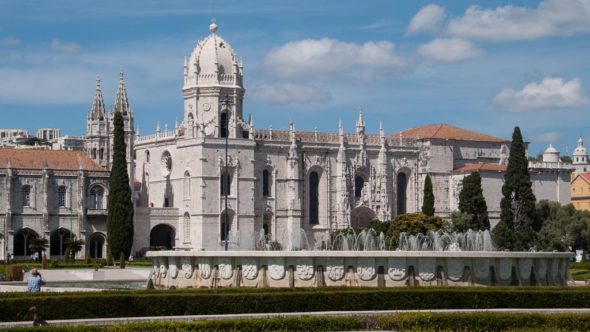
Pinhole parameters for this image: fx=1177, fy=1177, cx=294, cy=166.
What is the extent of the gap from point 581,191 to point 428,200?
4657 centimetres

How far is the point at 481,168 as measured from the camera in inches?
3853

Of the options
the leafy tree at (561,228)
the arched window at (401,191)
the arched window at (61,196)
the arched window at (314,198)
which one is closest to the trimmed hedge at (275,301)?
the leafy tree at (561,228)

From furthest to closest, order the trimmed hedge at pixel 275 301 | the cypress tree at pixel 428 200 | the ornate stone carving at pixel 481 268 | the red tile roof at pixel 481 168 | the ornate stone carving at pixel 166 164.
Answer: the red tile roof at pixel 481 168 → the ornate stone carving at pixel 166 164 → the cypress tree at pixel 428 200 → the ornate stone carving at pixel 481 268 → the trimmed hedge at pixel 275 301

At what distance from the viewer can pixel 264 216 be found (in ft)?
298

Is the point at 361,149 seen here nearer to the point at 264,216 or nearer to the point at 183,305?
the point at 264,216

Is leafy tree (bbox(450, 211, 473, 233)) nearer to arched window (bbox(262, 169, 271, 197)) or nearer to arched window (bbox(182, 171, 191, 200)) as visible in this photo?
arched window (bbox(262, 169, 271, 197))

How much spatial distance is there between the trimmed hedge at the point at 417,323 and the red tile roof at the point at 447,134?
70861 millimetres

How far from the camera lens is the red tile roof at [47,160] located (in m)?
84.2

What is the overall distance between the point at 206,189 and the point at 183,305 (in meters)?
54.1

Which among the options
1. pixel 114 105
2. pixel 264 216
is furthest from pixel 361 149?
pixel 114 105

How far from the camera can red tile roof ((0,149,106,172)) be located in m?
84.2

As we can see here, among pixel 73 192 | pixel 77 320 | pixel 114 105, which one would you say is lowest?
pixel 77 320

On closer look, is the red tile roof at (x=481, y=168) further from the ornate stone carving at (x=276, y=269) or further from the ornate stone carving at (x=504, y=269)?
the ornate stone carving at (x=276, y=269)

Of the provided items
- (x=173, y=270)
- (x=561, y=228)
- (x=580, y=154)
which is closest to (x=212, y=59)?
(x=561, y=228)
